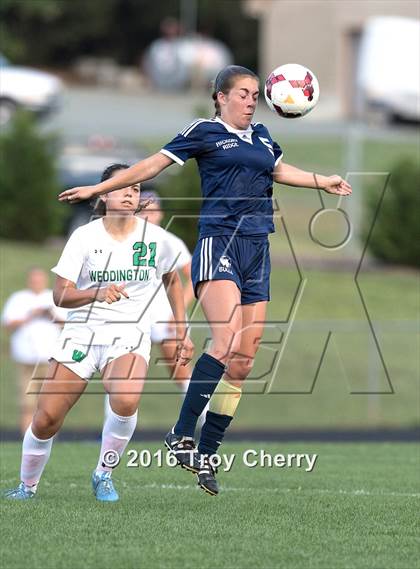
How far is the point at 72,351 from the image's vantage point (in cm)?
755

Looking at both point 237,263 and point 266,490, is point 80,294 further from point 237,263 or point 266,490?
point 266,490

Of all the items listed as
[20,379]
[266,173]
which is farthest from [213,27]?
[266,173]

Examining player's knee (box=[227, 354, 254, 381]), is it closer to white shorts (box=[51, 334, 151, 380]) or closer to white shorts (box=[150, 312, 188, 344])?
white shorts (box=[51, 334, 151, 380])

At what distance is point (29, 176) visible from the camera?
77.6 ft

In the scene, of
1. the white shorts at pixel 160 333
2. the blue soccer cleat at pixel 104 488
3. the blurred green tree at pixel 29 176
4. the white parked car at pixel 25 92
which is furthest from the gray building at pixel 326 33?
the blue soccer cleat at pixel 104 488

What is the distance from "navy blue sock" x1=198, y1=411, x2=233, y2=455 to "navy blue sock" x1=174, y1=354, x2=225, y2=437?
0.47 ft

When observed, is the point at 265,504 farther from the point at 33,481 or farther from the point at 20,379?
the point at 20,379

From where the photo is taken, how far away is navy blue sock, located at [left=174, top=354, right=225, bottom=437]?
755 cm

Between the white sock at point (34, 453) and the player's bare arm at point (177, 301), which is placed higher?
the player's bare arm at point (177, 301)

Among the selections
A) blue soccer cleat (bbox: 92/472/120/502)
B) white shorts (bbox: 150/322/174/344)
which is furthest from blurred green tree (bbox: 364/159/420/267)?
blue soccer cleat (bbox: 92/472/120/502)

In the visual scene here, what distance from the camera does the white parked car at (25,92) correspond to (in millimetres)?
32688

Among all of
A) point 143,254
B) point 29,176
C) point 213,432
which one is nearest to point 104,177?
point 143,254

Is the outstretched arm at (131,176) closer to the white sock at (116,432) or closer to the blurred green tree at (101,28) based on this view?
the white sock at (116,432)

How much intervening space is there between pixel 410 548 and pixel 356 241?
18261 mm
